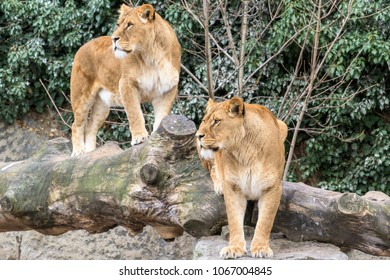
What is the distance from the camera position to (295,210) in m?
6.26

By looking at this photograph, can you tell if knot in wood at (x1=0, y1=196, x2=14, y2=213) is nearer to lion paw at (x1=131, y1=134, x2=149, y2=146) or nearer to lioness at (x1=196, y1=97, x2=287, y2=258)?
lion paw at (x1=131, y1=134, x2=149, y2=146)

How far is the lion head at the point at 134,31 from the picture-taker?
22.3ft

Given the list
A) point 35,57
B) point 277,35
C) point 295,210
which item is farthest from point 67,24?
point 295,210

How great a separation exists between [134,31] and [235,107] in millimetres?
1489

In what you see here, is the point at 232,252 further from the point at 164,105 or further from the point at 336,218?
the point at 164,105

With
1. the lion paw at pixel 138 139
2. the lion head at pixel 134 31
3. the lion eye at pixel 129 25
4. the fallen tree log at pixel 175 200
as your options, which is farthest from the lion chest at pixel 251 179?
the lion eye at pixel 129 25

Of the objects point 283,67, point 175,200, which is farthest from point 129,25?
point 283,67

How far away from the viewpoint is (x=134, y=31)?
6.86 m

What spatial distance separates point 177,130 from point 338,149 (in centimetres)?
556

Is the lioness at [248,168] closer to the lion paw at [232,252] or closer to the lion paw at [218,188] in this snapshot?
the lion paw at [232,252]

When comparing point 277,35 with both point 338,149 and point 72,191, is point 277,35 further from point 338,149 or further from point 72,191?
point 72,191

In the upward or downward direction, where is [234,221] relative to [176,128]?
downward

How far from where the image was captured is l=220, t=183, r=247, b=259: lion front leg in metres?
5.82

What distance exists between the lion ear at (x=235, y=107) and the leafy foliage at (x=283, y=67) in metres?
4.77
